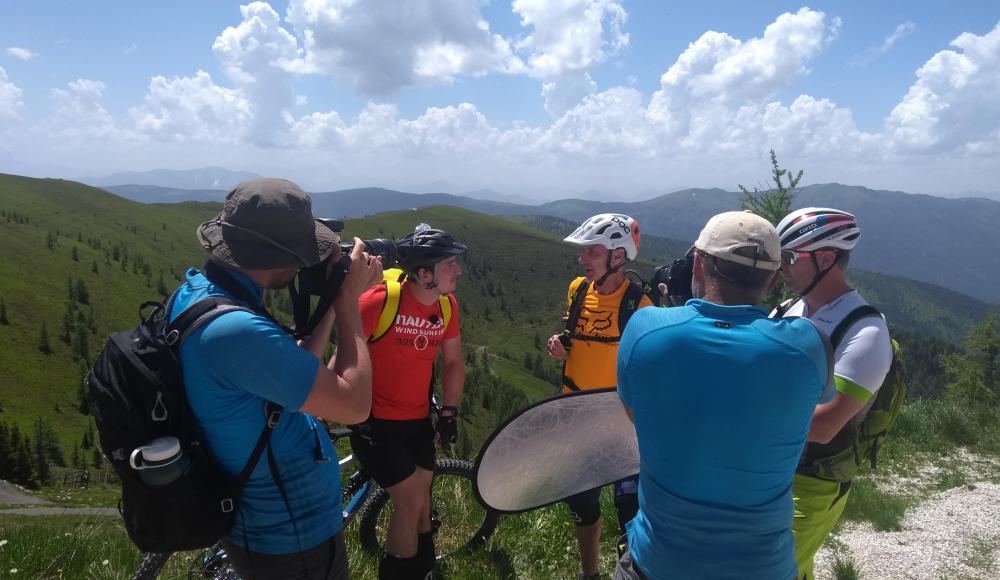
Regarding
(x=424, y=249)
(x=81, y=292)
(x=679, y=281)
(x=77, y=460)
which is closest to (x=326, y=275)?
(x=424, y=249)

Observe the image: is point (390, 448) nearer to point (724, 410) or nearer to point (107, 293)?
point (724, 410)

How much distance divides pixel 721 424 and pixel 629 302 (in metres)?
3.13

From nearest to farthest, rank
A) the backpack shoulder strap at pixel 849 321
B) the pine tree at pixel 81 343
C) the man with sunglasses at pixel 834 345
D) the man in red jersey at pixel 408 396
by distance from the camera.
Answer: the man with sunglasses at pixel 834 345, the backpack shoulder strap at pixel 849 321, the man in red jersey at pixel 408 396, the pine tree at pixel 81 343

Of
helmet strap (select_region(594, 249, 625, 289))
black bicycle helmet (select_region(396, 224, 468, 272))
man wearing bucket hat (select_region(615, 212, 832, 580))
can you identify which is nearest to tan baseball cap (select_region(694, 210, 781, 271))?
man wearing bucket hat (select_region(615, 212, 832, 580))

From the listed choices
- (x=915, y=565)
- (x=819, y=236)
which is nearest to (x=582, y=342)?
(x=819, y=236)

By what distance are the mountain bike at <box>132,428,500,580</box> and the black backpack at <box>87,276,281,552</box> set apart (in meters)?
1.64

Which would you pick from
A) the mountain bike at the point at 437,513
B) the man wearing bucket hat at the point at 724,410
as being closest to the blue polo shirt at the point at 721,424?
the man wearing bucket hat at the point at 724,410

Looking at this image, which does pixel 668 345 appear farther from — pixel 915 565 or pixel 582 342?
pixel 915 565

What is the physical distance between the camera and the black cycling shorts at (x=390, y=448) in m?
3.93

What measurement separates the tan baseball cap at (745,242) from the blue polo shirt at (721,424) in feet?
0.75

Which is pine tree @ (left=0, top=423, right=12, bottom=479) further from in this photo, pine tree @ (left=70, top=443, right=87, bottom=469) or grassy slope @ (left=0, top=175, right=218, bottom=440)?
grassy slope @ (left=0, top=175, right=218, bottom=440)

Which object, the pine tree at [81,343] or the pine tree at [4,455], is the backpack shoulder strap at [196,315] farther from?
the pine tree at [81,343]

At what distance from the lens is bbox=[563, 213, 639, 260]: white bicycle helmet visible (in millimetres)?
5383

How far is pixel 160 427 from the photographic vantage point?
2266 millimetres
